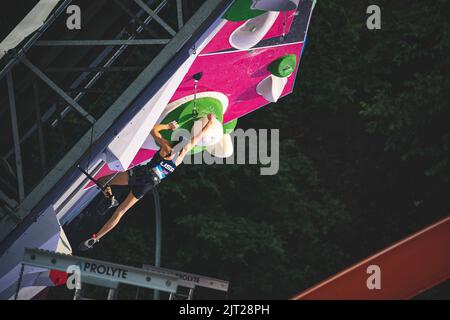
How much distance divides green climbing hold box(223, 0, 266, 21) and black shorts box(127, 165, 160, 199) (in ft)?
6.59

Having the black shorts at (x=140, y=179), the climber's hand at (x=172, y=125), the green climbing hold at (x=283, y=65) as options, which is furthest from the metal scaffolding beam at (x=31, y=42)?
the green climbing hold at (x=283, y=65)

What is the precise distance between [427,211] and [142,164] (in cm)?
934

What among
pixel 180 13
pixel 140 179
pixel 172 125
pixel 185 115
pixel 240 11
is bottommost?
pixel 140 179

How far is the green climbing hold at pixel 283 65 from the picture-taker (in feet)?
35.8

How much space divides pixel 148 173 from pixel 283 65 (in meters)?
2.07

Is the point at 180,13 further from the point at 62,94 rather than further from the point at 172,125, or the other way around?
the point at 62,94

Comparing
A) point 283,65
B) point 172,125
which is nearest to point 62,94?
point 172,125

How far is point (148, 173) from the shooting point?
10.5 meters

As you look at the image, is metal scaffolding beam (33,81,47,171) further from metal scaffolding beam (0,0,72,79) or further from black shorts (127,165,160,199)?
black shorts (127,165,160,199)

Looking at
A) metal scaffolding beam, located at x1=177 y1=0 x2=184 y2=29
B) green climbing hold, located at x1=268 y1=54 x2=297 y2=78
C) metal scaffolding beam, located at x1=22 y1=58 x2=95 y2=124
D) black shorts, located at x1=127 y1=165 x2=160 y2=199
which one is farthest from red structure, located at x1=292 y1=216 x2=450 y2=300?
metal scaffolding beam, located at x1=177 y1=0 x2=184 y2=29

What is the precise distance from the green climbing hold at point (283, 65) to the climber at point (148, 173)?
1.01 meters

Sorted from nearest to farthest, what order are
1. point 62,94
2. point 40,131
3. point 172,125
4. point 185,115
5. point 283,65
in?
1. point 62,94
2. point 40,131
3. point 172,125
4. point 185,115
5. point 283,65

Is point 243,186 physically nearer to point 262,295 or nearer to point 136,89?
point 262,295

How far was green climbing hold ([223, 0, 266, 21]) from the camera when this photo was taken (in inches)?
378
